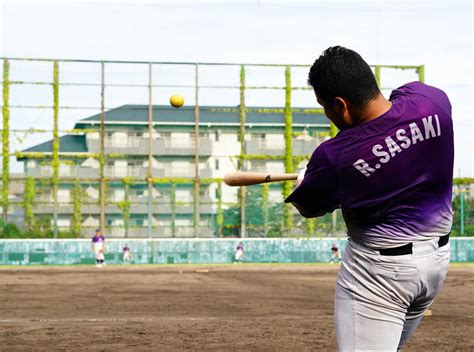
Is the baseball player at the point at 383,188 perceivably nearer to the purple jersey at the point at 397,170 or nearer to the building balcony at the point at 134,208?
the purple jersey at the point at 397,170

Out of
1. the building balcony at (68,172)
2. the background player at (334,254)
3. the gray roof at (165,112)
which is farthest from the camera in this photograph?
the gray roof at (165,112)

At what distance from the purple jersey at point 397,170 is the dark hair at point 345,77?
0.50 ft

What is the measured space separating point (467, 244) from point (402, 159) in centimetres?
4715

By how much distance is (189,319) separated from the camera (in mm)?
14039

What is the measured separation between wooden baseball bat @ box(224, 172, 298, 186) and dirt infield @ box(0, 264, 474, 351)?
5748mm

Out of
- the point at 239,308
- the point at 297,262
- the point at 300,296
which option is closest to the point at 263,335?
the point at 239,308

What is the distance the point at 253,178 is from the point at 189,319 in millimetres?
9330

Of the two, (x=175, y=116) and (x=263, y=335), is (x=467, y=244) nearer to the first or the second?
(x=175, y=116)

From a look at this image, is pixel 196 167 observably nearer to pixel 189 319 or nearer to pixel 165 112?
pixel 165 112

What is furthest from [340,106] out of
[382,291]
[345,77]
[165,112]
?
Result: [165,112]

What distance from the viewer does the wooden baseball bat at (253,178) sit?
16.3 ft

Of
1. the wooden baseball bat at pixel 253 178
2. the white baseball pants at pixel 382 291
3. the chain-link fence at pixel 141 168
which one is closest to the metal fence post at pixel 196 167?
the chain-link fence at pixel 141 168

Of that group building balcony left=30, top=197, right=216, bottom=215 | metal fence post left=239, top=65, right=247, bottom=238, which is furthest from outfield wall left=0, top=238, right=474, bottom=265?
building balcony left=30, top=197, right=216, bottom=215

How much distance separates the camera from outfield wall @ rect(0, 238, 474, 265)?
47750 millimetres
